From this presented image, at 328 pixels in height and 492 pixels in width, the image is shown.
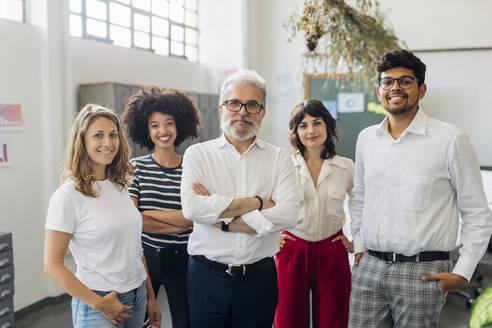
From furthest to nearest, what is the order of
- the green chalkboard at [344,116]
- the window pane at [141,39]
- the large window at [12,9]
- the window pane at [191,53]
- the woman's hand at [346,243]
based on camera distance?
1. the window pane at [191,53]
2. the green chalkboard at [344,116]
3. the window pane at [141,39]
4. the large window at [12,9]
5. the woman's hand at [346,243]

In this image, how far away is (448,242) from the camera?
1.78 metres

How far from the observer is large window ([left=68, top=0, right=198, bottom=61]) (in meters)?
4.79

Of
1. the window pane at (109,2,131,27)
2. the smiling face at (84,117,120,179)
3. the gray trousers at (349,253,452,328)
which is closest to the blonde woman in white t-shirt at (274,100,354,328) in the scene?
the gray trousers at (349,253,452,328)

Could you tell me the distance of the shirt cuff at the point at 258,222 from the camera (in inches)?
68.6

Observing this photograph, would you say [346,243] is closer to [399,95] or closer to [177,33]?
[399,95]

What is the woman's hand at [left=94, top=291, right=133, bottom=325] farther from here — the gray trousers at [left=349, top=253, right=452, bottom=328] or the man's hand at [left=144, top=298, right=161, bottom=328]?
the gray trousers at [left=349, top=253, right=452, bottom=328]

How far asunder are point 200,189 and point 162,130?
0.57m

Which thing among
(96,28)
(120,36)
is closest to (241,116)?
(96,28)

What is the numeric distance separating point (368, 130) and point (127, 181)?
1098 millimetres

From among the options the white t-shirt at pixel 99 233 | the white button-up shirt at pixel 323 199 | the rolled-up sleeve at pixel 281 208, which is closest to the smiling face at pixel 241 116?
the rolled-up sleeve at pixel 281 208

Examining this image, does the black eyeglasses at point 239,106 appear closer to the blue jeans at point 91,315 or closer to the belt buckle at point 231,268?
the belt buckle at point 231,268

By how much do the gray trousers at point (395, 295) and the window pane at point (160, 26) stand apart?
4893 millimetres

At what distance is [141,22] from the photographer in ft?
18.6

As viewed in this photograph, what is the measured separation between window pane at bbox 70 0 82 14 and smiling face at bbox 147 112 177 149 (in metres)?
2.94
